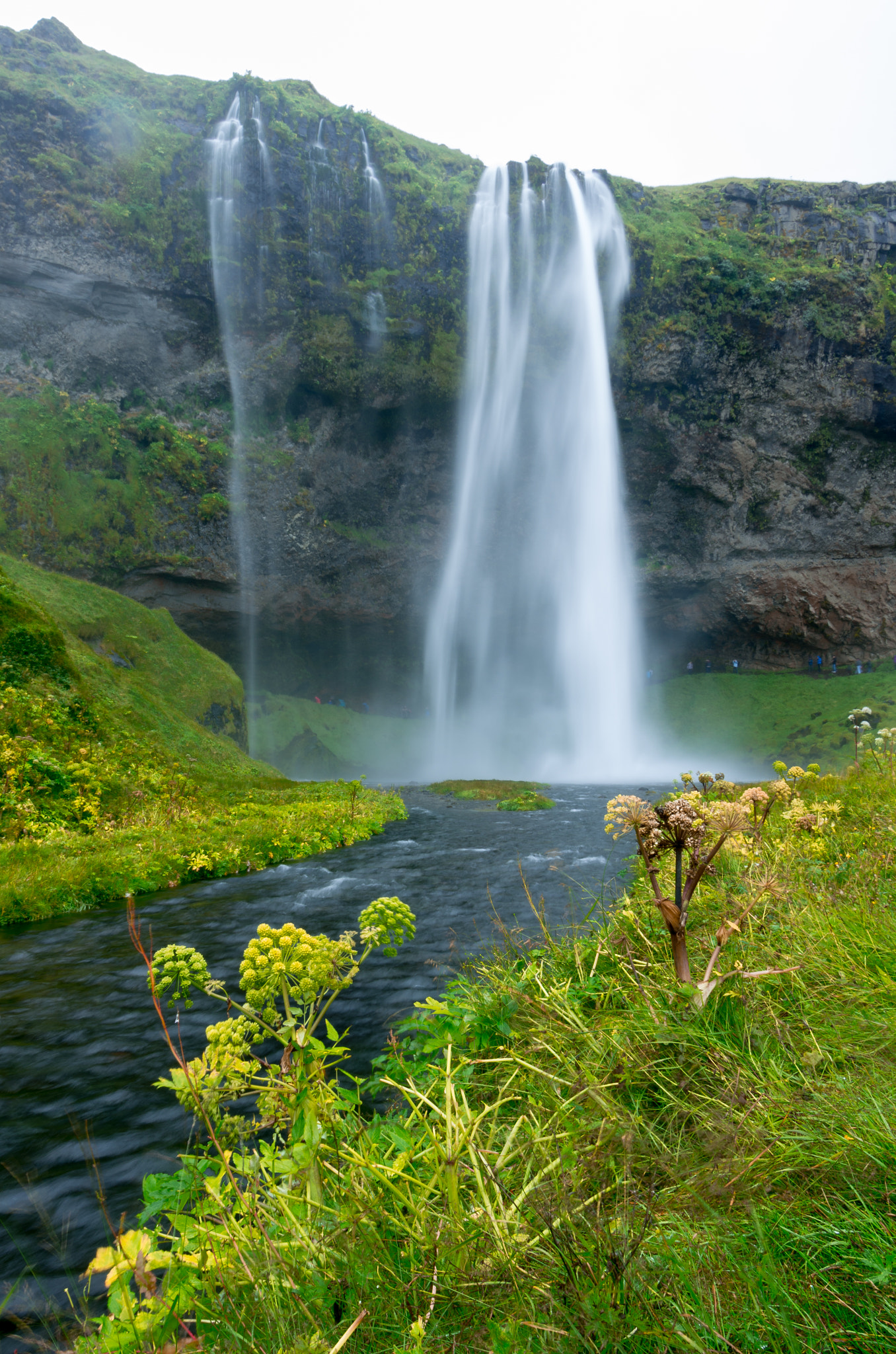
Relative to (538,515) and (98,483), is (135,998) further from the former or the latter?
(538,515)

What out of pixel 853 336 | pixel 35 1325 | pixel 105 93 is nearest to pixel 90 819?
pixel 35 1325

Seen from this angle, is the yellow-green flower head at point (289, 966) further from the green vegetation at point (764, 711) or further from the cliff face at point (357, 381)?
the green vegetation at point (764, 711)

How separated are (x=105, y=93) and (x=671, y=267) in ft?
137

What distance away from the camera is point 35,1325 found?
2.55 meters

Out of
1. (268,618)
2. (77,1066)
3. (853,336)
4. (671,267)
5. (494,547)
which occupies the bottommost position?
(77,1066)

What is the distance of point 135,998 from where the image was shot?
6176 mm

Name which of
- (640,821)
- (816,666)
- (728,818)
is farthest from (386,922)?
(816,666)

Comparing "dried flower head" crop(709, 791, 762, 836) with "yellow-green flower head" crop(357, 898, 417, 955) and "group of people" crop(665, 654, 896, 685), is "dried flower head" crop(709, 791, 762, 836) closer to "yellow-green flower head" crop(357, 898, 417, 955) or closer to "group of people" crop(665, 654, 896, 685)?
"yellow-green flower head" crop(357, 898, 417, 955)

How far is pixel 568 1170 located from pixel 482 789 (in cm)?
2999

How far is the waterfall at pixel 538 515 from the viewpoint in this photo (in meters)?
47.7

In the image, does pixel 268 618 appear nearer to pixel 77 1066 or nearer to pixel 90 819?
pixel 90 819

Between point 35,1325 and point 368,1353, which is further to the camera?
point 35,1325

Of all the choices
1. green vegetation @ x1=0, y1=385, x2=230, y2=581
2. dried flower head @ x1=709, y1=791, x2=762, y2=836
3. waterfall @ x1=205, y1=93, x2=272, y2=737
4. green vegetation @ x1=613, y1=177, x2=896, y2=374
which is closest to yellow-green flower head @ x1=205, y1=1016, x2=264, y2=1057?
dried flower head @ x1=709, y1=791, x2=762, y2=836

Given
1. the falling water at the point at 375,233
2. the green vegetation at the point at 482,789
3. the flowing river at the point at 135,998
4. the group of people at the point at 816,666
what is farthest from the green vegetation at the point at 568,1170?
the group of people at the point at 816,666
